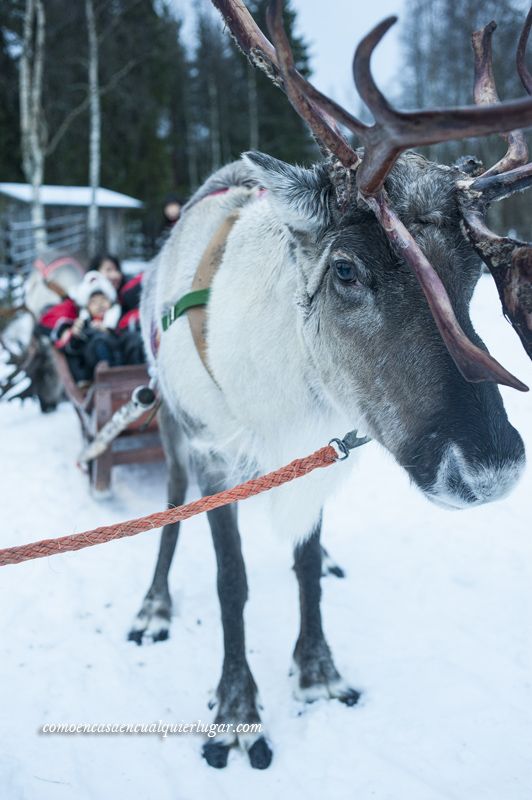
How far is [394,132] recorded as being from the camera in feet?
3.68

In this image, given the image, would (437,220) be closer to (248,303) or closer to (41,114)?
(248,303)

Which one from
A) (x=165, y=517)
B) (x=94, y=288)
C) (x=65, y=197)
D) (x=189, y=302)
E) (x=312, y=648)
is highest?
(x=65, y=197)

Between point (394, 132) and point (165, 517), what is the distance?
1.13m

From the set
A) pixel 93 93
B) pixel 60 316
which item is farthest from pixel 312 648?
pixel 93 93

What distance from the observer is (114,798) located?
73.0 inches

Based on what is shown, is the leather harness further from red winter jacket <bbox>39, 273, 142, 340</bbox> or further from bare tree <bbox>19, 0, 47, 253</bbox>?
bare tree <bbox>19, 0, 47, 253</bbox>

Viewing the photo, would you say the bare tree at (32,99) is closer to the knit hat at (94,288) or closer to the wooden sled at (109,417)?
the knit hat at (94,288)

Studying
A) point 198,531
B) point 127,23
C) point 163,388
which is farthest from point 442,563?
point 127,23

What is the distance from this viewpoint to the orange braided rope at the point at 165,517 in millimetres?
1546

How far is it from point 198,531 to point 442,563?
154 cm

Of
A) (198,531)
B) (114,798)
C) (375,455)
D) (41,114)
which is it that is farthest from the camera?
(41,114)

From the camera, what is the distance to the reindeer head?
1.21 m

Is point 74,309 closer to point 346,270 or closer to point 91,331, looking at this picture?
point 91,331

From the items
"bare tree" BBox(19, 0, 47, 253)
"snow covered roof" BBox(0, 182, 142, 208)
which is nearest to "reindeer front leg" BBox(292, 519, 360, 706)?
"bare tree" BBox(19, 0, 47, 253)
